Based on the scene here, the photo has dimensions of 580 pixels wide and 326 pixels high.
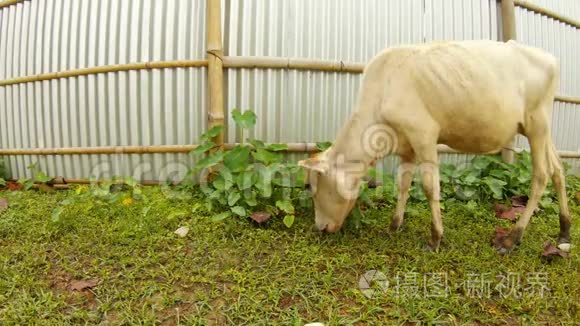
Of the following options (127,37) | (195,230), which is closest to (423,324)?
(195,230)

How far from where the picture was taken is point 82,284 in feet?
9.95

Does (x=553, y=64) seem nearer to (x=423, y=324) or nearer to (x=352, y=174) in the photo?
(x=352, y=174)

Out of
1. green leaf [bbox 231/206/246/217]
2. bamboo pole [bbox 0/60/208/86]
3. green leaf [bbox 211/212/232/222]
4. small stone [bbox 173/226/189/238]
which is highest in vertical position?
bamboo pole [bbox 0/60/208/86]

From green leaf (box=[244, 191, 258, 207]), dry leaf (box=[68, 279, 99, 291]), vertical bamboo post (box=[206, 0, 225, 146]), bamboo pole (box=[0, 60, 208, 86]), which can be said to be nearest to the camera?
dry leaf (box=[68, 279, 99, 291])

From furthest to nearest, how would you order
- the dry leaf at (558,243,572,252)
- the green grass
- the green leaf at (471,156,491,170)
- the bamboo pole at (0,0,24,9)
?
the bamboo pole at (0,0,24,9) → the green leaf at (471,156,491,170) → the dry leaf at (558,243,572,252) → the green grass

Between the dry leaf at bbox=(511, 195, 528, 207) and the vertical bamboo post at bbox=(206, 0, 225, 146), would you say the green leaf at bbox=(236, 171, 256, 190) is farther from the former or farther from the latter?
the dry leaf at bbox=(511, 195, 528, 207)

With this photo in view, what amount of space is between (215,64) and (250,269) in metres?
2.27

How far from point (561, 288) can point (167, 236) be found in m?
2.96

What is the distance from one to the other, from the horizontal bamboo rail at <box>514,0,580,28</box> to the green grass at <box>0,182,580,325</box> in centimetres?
288

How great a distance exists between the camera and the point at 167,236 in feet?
12.0

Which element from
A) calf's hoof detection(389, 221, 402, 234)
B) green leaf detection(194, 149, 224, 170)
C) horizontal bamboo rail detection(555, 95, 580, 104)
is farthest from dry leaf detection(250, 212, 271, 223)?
horizontal bamboo rail detection(555, 95, 580, 104)

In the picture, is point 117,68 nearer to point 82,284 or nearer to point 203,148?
point 203,148

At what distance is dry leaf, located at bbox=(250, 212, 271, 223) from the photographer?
371cm

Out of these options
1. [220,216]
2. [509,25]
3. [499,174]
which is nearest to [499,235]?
[499,174]
